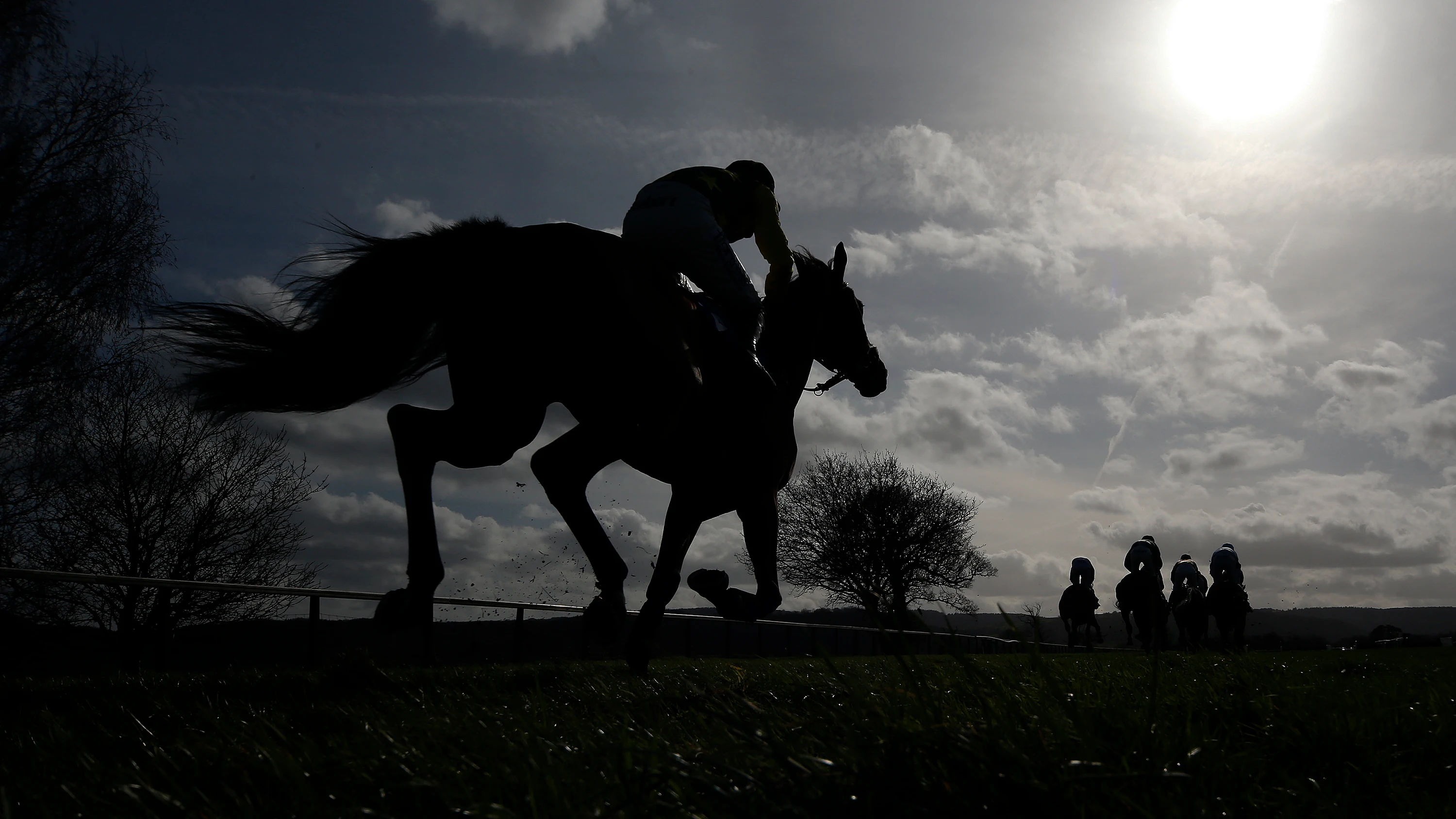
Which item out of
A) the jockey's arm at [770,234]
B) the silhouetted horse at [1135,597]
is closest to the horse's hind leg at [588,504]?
the jockey's arm at [770,234]

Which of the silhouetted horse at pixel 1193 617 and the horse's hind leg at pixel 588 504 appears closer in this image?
the horse's hind leg at pixel 588 504

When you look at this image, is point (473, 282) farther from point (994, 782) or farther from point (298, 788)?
point (994, 782)

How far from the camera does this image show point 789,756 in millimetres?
1357

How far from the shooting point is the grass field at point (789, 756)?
1.25 m

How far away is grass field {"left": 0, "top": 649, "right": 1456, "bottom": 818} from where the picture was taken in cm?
125

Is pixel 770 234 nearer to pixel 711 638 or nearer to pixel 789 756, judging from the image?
pixel 789 756

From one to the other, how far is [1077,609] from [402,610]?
26.7m

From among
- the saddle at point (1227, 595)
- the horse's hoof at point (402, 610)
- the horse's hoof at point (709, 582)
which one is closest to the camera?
the horse's hoof at point (402, 610)

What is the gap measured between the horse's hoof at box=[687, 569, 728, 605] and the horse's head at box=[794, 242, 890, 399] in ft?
5.12

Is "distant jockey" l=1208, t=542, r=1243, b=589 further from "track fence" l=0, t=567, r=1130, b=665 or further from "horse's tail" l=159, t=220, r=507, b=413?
"horse's tail" l=159, t=220, r=507, b=413

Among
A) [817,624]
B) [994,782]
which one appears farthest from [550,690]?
[817,624]

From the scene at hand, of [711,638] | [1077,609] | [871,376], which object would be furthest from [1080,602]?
[871,376]

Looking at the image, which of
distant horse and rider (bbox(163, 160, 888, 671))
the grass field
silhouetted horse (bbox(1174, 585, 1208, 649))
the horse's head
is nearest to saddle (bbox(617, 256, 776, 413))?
distant horse and rider (bbox(163, 160, 888, 671))

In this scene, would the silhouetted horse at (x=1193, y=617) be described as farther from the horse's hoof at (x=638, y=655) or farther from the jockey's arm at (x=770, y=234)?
the horse's hoof at (x=638, y=655)
